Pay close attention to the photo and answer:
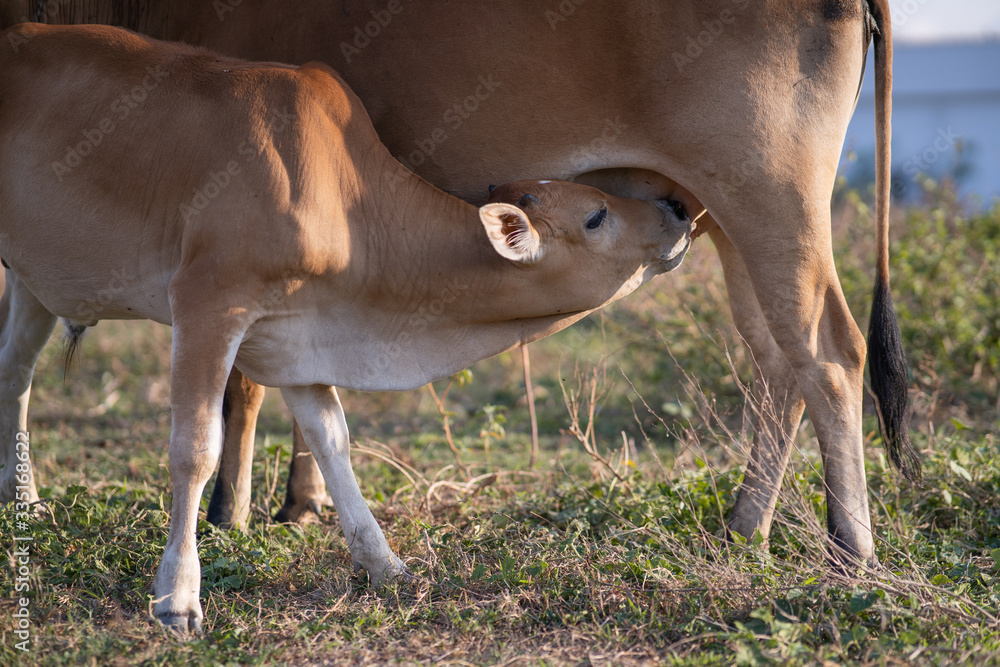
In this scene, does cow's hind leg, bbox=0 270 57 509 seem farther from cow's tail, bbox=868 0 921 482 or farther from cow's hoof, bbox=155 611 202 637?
cow's tail, bbox=868 0 921 482

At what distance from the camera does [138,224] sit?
3.39 meters

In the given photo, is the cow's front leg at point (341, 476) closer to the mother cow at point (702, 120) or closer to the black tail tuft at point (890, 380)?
the mother cow at point (702, 120)

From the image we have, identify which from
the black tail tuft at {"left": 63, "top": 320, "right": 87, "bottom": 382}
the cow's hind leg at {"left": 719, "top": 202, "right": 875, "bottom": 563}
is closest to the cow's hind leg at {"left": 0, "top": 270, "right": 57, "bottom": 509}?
the black tail tuft at {"left": 63, "top": 320, "right": 87, "bottom": 382}

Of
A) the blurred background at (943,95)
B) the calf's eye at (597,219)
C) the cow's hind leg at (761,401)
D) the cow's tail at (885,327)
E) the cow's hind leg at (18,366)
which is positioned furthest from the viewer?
the blurred background at (943,95)

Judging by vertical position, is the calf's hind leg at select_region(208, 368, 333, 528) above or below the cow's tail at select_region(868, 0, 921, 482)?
below

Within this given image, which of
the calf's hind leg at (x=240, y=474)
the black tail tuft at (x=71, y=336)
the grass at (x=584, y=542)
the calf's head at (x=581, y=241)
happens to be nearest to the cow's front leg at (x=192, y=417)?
the grass at (x=584, y=542)

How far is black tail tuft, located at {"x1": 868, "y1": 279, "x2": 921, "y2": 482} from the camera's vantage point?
379 centimetres

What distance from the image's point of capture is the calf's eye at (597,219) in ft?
12.0

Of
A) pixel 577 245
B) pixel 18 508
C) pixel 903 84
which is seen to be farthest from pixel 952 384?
pixel 903 84

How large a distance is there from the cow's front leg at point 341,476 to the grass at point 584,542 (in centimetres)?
10

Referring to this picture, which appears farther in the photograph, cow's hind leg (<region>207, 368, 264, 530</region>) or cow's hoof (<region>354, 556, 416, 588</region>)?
cow's hind leg (<region>207, 368, 264, 530</region>)

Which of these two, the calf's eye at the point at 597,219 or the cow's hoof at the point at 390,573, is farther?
the calf's eye at the point at 597,219

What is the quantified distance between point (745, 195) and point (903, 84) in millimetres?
21438

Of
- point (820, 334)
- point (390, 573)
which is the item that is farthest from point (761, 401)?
point (390, 573)
